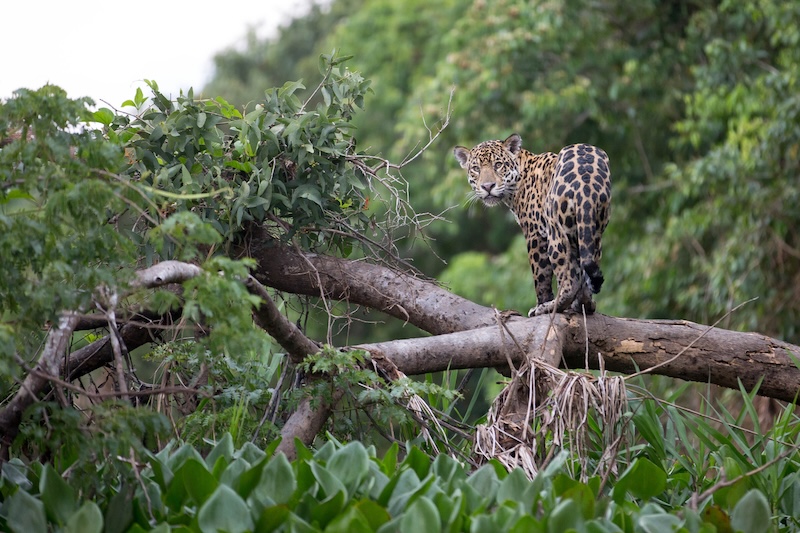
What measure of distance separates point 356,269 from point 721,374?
2.15m

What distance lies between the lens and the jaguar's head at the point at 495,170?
20.8 feet


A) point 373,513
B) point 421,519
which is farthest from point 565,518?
point 373,513

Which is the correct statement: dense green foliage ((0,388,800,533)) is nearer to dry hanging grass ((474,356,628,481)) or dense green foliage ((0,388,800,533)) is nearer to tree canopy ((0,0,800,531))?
tree canopy ((0,0,800,531))

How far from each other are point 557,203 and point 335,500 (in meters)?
2.78

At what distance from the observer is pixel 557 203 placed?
549 centimetres

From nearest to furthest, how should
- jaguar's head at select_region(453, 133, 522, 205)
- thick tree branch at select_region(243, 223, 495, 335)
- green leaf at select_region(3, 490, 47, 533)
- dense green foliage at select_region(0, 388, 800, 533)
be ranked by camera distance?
dense green foliage at select_region(0, 388, 800, 533)
green leaf at select_region(3, 490, 47, 533)
thick tree branch at select_region(243, 223, 495, 335)
jaguar's head at select_region(453, 133, 522, 205)

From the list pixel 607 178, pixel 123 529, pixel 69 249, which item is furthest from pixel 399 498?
pixel 607 178

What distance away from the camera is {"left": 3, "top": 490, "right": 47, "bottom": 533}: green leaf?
323 centimetres

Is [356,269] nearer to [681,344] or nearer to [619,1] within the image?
[681,344]

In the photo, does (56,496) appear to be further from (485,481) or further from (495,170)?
(495,170)

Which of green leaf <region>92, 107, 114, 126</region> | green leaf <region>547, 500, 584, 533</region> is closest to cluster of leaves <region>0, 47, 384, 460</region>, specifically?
green leaf <region>92, 107, 114, 126</region>

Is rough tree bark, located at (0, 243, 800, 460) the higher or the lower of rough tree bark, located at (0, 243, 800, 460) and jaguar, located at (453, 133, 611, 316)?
the lower

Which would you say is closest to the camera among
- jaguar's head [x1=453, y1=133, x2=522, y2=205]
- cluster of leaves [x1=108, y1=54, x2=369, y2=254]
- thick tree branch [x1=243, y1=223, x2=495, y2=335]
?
cluster of leaves [x1=108, y1=54, x2=369, y2=254]

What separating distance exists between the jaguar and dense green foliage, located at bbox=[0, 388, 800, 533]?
4.56 ft
